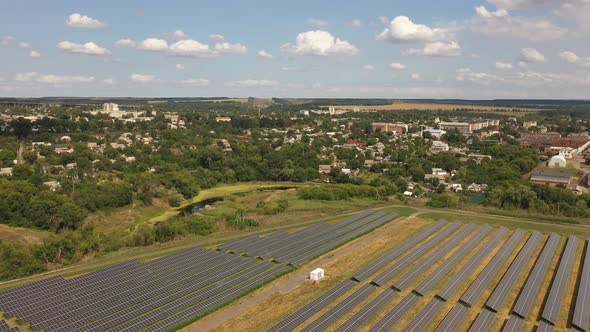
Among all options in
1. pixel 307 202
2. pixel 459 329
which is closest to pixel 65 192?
pixel 307 202

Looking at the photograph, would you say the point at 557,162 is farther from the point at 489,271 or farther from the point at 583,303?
the point at 583,303

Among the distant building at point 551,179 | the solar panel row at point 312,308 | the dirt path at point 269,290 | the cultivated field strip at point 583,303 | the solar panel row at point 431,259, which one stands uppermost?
the distant building at point 551,179

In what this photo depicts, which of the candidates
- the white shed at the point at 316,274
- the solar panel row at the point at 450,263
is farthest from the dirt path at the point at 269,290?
the solar panel row at the point at 450,263

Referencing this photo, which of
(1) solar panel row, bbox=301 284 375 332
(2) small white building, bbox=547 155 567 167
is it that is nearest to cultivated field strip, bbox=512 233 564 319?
(1) solar panel row, bbox=301 284 375 332

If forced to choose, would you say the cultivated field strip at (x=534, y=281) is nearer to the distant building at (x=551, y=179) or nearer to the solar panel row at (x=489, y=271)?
the solar panel row at (x=489, y=271)

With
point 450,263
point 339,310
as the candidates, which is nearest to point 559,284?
point 450,263

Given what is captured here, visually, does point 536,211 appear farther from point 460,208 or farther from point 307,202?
point 307,202
